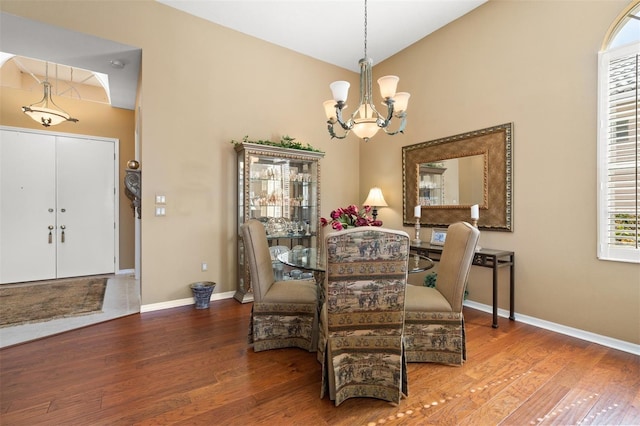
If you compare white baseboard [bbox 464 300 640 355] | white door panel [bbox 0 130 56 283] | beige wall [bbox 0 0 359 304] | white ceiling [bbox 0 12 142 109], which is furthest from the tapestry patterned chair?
white door panel [bbox 0 130 56 283]

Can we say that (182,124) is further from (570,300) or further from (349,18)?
(570,300)

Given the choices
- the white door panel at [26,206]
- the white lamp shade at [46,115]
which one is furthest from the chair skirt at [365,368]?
the white door panel at [26,206]

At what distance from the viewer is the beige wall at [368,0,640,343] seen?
8.67ft

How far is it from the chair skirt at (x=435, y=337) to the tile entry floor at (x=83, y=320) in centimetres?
306

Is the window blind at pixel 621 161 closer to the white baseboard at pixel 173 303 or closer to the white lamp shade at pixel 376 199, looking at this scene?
the white lamp shade at pixel 376 199

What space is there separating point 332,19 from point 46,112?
4241 mm

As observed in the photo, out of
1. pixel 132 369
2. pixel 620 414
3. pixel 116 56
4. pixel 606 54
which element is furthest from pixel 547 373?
pixel 116 56

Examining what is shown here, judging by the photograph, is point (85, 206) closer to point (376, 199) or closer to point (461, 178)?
point (376, 199)

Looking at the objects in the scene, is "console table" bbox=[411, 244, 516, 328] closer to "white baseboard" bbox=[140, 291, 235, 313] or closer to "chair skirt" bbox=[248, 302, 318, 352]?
"chair skirt" bbox=[248, 302, 318, 352]

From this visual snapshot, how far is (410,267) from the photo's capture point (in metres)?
2.40

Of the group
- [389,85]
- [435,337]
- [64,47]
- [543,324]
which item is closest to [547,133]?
[389,85]

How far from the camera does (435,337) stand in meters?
2.25

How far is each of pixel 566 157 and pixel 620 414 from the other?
2.10 m

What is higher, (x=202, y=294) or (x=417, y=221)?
(x=417, y=221)
